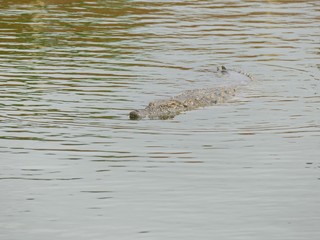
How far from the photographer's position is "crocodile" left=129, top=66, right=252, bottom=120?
16.8 meters

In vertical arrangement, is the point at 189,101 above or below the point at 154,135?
below

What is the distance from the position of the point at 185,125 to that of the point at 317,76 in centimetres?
572

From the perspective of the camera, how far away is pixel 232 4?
34.0m

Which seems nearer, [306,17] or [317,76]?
[317,76]

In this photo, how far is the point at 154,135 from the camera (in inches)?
605

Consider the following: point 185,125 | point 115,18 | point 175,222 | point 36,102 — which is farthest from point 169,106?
point 115,18

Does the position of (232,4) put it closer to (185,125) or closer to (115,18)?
(115,18)

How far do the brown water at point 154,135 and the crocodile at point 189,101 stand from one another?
21 cm

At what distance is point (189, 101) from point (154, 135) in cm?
241

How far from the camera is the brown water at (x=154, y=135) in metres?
11.1

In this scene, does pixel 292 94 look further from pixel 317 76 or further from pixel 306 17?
pixel 306 17

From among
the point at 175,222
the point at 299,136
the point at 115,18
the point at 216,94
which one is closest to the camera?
the point at 175,222

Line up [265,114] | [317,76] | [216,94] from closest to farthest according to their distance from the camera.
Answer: [265,114]
[216,94]
[317,76]

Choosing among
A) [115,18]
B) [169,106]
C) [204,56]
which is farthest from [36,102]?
[115,18]
